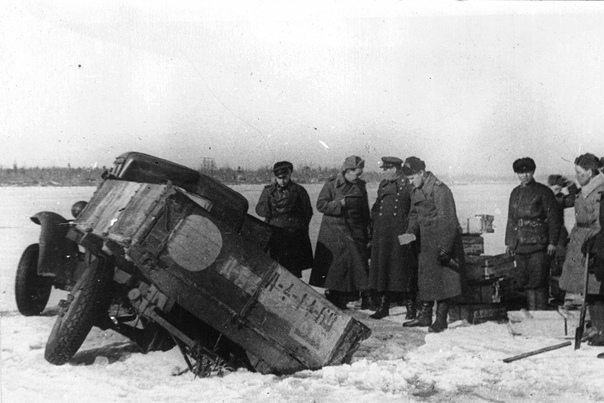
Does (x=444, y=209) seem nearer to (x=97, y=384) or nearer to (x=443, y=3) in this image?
(x=443, y=3)

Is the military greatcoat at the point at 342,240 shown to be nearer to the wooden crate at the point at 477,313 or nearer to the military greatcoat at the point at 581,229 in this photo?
the wooden crate at the point at 477,313

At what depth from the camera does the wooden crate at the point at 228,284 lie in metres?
4.86

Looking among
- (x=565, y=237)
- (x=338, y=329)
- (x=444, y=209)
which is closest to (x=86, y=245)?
(x=338, y=329)

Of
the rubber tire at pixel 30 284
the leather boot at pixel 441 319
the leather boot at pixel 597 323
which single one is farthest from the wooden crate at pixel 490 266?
the rubber tire at pixel 30 284

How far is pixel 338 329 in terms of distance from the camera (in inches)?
202

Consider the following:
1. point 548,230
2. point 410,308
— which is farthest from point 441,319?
point 548,230

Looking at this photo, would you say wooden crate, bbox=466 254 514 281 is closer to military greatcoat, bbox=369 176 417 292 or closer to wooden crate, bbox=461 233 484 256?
wooden crate, bbox=461 233 484 256

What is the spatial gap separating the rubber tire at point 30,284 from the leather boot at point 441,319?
4509 mm

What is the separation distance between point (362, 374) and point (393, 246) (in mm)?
2616

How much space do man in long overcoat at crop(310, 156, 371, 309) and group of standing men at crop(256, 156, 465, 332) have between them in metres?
0.01

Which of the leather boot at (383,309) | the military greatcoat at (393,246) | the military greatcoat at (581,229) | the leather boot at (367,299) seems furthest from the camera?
the leather boot at (367,299)

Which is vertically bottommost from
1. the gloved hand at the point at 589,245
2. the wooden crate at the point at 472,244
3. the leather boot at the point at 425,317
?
the leather boot at the point at 425,317

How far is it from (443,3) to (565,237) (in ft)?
11.0

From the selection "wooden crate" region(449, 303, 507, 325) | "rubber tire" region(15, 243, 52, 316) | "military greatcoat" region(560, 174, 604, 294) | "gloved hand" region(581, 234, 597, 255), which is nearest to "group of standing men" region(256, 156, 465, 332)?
"wooden crate" region(449, 303, 507, 325)
